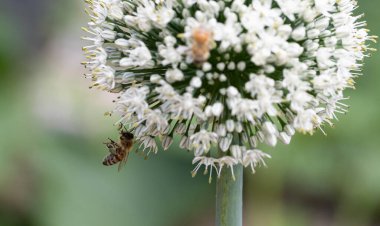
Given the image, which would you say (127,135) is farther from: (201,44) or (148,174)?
(148,174)

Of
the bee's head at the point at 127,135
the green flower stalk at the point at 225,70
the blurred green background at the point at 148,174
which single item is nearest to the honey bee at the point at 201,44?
the green flower stalk at the point at 225,70

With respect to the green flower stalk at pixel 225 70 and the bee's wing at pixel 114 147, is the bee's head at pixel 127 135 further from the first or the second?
the green flower stalk at pixel 225 70

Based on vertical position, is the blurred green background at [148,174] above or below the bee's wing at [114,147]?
above

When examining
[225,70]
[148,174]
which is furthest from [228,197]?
[148,174]

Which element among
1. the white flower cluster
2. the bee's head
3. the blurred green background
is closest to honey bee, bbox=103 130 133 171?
the bee's head

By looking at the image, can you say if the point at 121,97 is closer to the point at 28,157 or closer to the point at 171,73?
the point at 171,73

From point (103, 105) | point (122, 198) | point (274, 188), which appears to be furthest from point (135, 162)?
point (274, 188)
